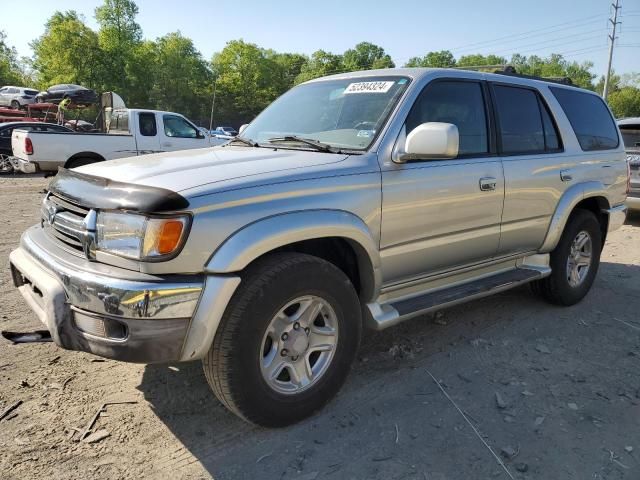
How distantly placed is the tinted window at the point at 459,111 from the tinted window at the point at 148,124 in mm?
10083

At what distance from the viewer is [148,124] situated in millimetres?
12164

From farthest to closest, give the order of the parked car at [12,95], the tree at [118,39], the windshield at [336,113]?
the tree at [118,39] → the parked car at [12,95] → the windshield at [336,113]

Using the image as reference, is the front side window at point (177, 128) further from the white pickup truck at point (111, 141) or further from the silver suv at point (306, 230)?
the silver suv at point (306, 230)

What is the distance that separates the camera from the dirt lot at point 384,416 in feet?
7.77

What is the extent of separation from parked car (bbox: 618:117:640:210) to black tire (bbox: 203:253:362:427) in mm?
7667

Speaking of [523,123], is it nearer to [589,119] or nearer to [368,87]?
[589,119]

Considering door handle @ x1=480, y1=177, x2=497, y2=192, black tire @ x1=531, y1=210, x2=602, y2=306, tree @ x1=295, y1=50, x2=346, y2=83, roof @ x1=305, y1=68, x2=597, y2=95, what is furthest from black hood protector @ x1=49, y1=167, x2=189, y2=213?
tree @ x1=295, y1=50, x2=346, y2=83

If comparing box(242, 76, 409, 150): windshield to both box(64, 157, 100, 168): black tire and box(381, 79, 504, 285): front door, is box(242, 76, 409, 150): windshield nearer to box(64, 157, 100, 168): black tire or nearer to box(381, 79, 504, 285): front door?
box(381, 79, 504, 285): front door

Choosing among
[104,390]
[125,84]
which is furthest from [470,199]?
[125,84]

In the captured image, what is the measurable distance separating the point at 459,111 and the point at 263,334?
7.00ft

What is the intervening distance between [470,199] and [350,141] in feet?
3.07

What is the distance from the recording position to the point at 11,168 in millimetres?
15070

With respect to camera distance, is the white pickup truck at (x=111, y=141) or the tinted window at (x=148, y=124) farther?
the tinted window at (x=148, y=124)

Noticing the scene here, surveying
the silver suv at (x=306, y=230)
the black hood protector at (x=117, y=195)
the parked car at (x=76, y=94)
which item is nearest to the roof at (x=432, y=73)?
the silver suv at (x=306, y=230)
